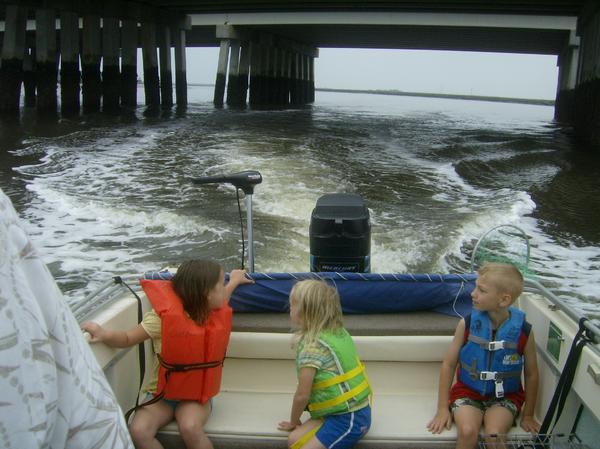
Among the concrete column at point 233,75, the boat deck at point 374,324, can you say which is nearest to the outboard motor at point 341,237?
the boat deck at point 374,324

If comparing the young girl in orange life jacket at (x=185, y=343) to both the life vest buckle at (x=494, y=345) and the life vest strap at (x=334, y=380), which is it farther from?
the life vest buckle at (x=494, y=345)

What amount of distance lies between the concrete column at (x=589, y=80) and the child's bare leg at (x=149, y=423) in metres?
18.8

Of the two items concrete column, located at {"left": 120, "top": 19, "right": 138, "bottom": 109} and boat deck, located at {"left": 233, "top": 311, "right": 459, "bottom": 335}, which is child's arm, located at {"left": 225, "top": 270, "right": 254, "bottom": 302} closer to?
boat deck, located at {"left": 233, "top": 311, "right": 459, "bottom": 335}

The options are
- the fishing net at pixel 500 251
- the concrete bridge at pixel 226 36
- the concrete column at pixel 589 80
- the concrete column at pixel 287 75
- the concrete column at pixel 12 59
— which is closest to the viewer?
the fishing net at pixel 500 251

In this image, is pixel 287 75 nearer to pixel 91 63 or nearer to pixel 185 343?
pixel 91 63

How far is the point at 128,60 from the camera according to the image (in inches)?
919

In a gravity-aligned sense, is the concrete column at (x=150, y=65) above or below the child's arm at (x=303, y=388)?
above

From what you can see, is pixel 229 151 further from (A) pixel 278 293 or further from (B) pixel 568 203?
(A) pixel 278 293

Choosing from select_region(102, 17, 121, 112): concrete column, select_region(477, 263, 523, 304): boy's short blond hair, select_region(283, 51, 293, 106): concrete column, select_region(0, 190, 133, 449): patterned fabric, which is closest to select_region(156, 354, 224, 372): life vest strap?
select_region(477, 263, 523, 304): boy's short blond hair

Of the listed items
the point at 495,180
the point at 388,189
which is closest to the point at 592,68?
the point at 495,180

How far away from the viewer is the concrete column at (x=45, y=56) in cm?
2097

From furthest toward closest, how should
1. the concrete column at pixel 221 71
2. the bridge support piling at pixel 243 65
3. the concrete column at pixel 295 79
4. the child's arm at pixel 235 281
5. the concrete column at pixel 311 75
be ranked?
the concrete column at pixel 311 75
the concrete column at pixel 295 79
the bridge support piling at pixel 243 65
the concrete column at pixel 221 71
the child's arm at pixel 235 281

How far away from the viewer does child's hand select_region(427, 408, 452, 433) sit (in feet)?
7.43

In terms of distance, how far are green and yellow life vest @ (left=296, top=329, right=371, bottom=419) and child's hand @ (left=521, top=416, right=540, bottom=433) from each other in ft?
2.14
